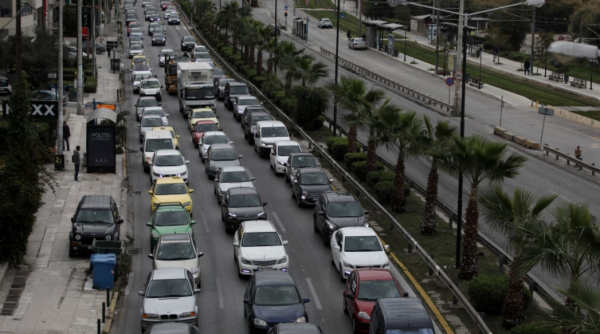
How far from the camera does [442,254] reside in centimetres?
2883

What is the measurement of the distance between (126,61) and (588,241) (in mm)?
68277

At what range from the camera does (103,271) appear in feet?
83.9

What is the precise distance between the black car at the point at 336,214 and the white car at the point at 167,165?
8.54 meters

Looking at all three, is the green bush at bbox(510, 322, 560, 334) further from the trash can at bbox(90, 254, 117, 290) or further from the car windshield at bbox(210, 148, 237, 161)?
the car windshield at bbox(210, 148, 237, 161)

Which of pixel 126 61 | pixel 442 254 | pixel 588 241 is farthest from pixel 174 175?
pixel 126 61

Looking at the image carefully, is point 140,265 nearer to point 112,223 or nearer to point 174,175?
point 112,223

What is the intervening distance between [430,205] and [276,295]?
9896mm

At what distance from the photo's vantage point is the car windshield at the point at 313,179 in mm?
35406

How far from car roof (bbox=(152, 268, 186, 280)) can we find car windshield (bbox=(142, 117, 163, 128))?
24.2 m

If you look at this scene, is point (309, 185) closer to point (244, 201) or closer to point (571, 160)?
point (244, 201)

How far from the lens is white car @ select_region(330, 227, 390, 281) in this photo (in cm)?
2619

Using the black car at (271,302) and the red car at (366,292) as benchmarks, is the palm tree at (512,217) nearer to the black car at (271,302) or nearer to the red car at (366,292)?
the red car at (366,292)

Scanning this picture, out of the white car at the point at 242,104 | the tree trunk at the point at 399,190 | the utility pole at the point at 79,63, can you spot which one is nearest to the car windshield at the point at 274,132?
the white car at the point at 242,104

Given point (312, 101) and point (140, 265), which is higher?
point (312, 101)
